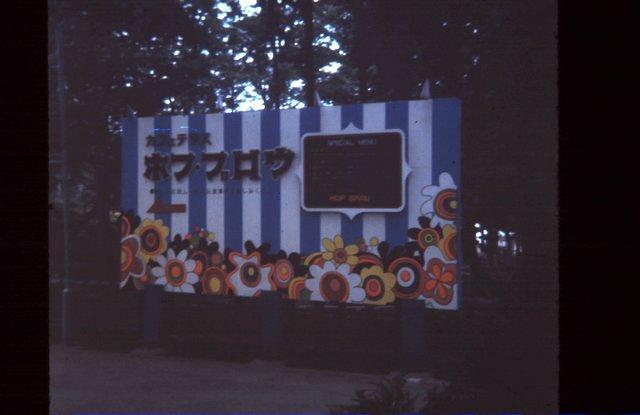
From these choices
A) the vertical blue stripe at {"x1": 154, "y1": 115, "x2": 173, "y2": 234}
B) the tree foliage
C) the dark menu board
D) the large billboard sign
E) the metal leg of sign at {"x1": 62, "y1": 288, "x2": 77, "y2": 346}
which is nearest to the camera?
the large billboard sign

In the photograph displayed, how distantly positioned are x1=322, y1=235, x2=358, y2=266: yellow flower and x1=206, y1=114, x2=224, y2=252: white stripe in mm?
Answer: 1341

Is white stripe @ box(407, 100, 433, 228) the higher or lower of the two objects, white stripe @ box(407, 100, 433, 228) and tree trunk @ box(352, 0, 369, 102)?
the lower

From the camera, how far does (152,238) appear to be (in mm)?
8078

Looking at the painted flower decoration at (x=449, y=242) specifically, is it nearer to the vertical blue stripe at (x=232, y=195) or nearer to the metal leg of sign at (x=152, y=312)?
the vertical blue stripe at (x=232, y=195)

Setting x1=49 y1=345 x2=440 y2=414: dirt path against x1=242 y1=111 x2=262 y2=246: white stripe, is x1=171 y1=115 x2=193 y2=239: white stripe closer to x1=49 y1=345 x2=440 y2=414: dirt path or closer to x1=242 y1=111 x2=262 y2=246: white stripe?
x1=242 y1=111 x2=262 y2=246: white stripe

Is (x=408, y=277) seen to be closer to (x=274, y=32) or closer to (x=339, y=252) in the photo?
(x=339, y=252)

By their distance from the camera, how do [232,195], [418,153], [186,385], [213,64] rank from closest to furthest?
[186,385]
[418,153]
[232,195]
[213,64]

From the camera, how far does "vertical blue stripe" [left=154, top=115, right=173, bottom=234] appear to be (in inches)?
315

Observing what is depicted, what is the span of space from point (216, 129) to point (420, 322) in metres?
3.27

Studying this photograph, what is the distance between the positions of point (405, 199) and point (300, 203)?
1.20 metres

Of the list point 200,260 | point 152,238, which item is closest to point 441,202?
point 200,260

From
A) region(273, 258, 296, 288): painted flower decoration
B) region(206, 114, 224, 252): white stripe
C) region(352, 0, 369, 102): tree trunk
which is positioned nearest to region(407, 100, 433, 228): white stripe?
region(273, 258, 296, 288): painted flower decoration

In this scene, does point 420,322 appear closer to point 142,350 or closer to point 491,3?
point 142,350
